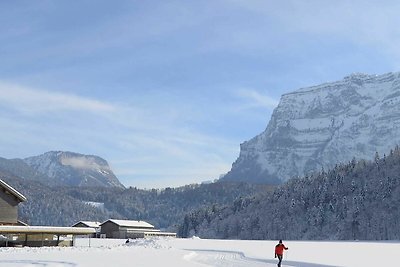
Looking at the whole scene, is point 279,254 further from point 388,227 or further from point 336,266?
point 388,227

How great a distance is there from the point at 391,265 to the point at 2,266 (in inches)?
1097

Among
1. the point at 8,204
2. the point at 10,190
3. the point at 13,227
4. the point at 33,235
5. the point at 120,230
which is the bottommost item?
the point at 33,235

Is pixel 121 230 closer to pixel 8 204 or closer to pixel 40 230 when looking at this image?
pixel 40 230

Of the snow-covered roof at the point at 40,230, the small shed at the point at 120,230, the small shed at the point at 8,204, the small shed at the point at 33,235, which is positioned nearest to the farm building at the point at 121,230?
the small shed at the point at 120,230

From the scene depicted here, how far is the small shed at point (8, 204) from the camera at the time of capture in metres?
51.9

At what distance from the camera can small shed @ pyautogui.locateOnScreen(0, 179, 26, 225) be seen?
5191cm

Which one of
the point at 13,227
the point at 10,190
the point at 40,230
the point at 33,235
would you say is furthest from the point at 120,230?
the point at 13,227

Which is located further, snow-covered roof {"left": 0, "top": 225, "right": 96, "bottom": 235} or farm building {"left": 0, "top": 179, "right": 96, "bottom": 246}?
farm building {"left": 0, "top": 179, "right": 96, "bottom": 246}

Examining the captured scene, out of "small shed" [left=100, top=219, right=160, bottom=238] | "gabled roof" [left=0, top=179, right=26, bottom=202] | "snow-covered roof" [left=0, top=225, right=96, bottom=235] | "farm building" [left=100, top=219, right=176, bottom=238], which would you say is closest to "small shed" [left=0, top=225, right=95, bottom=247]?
"snow-covered roof" [left=0, top=225, right=96, bottom=235]

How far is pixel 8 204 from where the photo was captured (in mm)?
52625

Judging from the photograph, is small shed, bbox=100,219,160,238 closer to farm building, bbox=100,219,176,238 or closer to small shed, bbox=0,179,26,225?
farm building, bbox=100,219,176,238

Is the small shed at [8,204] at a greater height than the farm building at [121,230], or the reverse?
the small shed at [8,204]

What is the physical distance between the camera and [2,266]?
94.2 ft

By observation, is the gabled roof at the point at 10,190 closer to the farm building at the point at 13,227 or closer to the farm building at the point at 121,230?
the farm building at the point at 13,227
